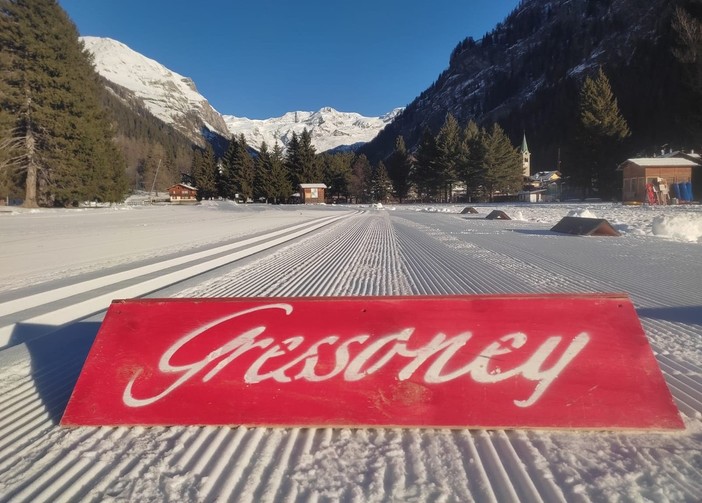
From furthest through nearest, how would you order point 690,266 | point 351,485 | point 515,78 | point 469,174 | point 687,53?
point 515,78
point 469,174
point 687,53
point 690,266
point 351,485

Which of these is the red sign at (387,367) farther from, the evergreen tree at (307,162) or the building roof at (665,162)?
the evergreen tree at (307,162)

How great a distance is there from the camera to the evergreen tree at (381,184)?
81.6 meters

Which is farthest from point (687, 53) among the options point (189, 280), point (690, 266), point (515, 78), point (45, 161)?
point (515, 78)

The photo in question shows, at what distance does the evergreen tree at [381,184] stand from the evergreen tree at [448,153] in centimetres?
1383

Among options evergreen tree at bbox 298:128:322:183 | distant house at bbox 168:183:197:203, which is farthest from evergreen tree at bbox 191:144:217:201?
evergreen tree at bbox 298:128:322:183

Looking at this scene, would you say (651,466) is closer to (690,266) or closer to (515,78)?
(690,266)

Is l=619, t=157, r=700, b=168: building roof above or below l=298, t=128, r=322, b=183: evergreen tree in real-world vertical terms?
below

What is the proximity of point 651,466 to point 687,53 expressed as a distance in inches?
1672

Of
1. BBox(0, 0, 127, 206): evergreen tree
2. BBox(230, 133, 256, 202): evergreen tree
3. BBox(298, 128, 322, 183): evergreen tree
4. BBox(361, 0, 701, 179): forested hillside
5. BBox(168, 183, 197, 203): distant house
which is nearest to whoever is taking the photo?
BBox(0, 0, 127, 206): evergreen tree

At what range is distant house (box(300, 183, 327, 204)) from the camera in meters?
74.9

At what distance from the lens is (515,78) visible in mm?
192875

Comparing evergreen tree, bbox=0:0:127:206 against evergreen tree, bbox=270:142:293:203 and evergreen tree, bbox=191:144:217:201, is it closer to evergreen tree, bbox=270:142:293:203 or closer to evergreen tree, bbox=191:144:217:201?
evergreen tree, bbox=270:142:293:203

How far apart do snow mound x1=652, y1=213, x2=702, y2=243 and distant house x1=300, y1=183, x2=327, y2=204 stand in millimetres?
64483

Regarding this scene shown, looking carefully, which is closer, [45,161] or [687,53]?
[687,53]
